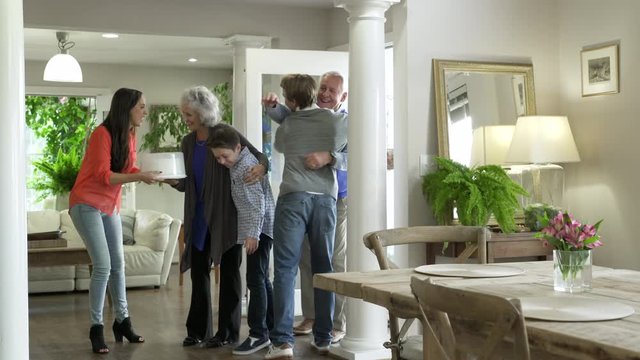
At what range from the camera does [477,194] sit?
5.02 meters

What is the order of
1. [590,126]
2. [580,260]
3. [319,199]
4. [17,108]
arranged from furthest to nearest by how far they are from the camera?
[590,126] → [319,199] → [17,108] → [580,260]

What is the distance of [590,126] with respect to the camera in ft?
18.3

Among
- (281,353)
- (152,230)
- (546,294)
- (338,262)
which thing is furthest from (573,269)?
(152,230)

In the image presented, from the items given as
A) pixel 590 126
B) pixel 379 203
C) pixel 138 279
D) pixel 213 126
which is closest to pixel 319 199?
pixel 379 203

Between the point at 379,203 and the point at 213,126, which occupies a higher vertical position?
the point at 213,126

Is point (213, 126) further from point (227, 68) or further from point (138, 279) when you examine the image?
point (227, 68)

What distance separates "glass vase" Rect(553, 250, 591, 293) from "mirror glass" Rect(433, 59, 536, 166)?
2824 mm

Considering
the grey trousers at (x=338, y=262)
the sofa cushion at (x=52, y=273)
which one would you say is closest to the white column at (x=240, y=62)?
the grey trousers at (x=338, y=262)

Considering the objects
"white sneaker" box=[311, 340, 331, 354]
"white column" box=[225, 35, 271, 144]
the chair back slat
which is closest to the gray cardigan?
"white sneaker" box=[311, 340, 331, 354]

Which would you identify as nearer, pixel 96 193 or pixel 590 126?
pixel 96 193

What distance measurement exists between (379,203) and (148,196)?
6725 mm

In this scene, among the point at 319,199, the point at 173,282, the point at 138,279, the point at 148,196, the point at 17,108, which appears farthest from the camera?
the point at 148,196

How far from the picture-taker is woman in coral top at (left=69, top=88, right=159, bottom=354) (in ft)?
16.7

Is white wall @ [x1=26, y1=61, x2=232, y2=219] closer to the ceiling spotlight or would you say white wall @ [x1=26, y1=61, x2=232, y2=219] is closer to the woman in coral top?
the ceiling spotlight
